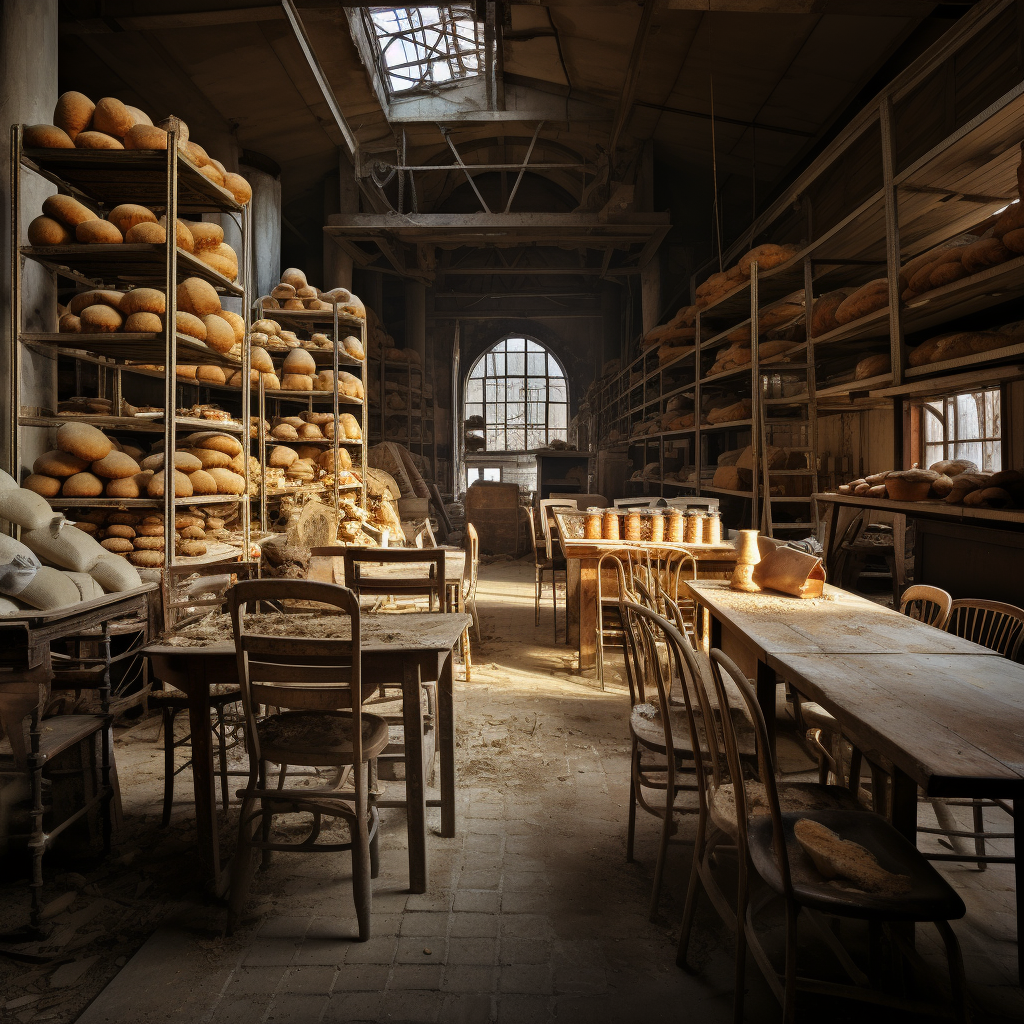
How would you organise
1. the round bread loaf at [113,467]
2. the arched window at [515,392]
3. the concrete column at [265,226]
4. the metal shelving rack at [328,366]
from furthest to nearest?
the arched window at [515,392] → the concrete column at [265,226] → the metal shelving rack at [328,366] → the round bread loaf at [113,467]

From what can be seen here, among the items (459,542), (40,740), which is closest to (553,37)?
(459,542)

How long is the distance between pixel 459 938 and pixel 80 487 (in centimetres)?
297

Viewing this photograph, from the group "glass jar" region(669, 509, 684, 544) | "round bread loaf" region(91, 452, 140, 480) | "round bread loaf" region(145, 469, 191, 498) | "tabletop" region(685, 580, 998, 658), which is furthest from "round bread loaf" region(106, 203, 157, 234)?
"glass jar" region(669, 509, 684, 544)

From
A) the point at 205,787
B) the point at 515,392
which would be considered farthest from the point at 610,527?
the point at 515,392

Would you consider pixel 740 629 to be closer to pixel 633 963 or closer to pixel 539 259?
pixel 633 963

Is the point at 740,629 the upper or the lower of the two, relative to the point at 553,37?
lower

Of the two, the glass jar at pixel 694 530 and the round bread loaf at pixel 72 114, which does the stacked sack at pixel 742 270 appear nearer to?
the glass jar at pixel 694 530

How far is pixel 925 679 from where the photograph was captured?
1881 millimetres

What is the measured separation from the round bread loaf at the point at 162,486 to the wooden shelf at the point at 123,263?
1.12 m

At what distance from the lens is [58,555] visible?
106 inches

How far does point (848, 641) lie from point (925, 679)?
41 cm

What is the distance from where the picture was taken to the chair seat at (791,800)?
1830 millimetres

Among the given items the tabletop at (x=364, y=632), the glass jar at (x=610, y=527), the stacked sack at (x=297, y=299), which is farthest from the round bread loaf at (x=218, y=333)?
the stacked sack at (x=297, y=299)

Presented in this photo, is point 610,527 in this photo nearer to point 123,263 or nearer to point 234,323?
point 234,323
